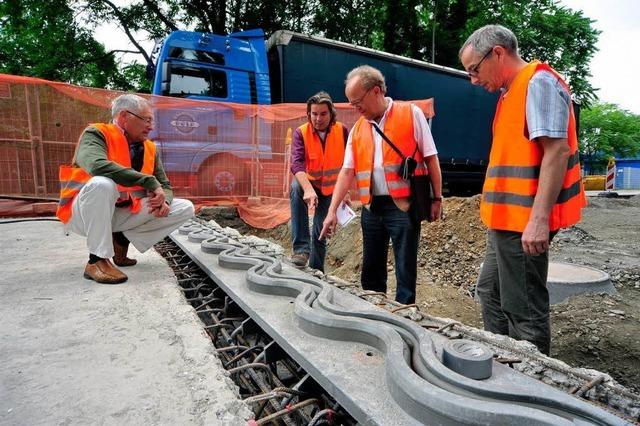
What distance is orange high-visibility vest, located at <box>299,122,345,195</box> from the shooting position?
3.26m

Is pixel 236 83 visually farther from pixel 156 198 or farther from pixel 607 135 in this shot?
pixel 607 135

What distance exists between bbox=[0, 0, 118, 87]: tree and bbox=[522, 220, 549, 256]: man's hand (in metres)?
16.7

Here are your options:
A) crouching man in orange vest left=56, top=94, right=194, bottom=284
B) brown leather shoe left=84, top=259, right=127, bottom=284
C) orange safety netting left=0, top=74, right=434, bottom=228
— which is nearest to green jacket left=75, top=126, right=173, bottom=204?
crouching man in orange vest left=56, top=94, right=194, bottom=284

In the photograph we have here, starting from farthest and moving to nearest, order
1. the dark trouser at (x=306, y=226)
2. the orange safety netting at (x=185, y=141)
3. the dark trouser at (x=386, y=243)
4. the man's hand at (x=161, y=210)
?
the orange safety netting at (x=185, y=141) < the dark trouser at (x=306, y=226) < the man's hand at (x=161, y=210) < the dark trouser at (x=386, y=243)

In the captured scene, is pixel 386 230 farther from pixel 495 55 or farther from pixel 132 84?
pixel 132 84

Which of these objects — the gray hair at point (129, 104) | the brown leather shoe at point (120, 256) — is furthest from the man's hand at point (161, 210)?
the gray hair at point (129, 104)

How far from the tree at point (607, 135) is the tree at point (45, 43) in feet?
121

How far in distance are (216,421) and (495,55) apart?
1.87 metres

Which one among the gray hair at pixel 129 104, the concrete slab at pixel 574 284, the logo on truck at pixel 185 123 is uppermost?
the logo on truck at pixel 185 123

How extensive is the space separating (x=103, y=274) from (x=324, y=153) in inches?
73.2

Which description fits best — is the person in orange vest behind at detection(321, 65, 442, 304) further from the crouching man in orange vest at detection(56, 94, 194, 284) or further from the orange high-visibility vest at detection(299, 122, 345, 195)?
the crouching man in orange vest at detection(56, 94, 194, 284)

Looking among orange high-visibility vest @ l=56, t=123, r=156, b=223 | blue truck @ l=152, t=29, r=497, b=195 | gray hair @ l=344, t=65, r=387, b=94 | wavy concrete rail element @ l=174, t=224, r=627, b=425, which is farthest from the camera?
blue truck @ l=152, t=29, r=497, b=195

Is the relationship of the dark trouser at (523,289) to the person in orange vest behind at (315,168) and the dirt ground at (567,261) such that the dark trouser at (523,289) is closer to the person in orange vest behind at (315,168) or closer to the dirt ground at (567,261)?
the dirt ground at (567,261)

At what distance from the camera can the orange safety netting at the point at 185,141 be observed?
5891mm
